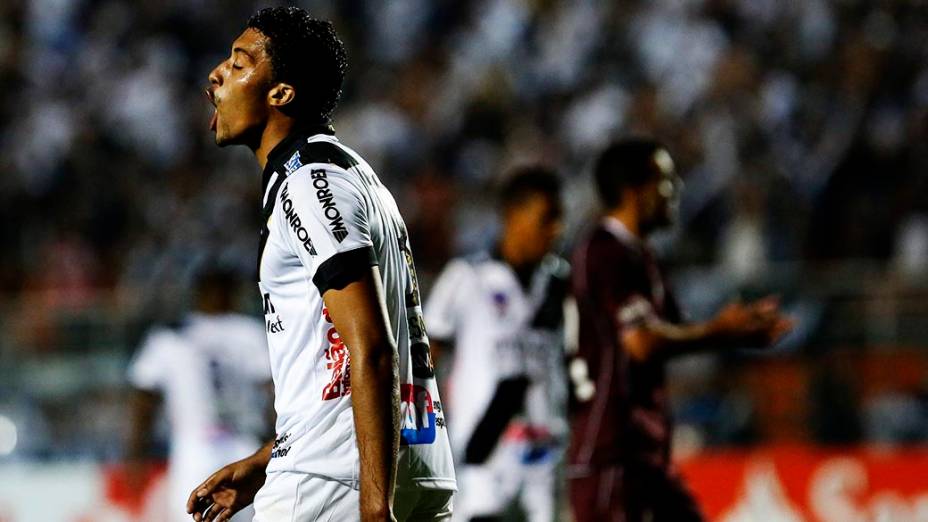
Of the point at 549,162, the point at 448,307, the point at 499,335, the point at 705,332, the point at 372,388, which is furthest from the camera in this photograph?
the point at 549,162

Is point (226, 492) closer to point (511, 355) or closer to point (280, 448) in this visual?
point (280, 448)

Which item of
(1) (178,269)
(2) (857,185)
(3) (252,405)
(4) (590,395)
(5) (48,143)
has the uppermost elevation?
(5) (48,143)

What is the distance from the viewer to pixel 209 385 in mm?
9406

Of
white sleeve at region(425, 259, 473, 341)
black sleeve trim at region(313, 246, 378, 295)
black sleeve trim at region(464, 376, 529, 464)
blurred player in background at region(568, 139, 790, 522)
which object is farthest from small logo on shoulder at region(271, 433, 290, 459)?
white sleeve at region(425, 259, 473, 341)

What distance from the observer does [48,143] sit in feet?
53.3

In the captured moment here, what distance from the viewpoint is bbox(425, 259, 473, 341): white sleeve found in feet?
26.2

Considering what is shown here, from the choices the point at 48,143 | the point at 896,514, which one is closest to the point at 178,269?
the point at 48,143

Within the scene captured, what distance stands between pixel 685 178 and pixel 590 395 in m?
5.65

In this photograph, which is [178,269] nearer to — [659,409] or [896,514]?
[896,514]

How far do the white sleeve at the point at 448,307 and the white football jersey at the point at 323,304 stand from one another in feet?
12.8

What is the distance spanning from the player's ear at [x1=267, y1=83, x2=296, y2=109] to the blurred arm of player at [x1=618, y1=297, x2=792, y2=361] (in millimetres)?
2341

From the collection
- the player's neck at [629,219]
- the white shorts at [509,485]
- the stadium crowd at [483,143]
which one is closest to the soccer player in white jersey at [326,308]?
the player's neck at [629,219]

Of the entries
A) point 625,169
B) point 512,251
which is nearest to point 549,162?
point 512,251

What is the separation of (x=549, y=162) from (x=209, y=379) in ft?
15.1
